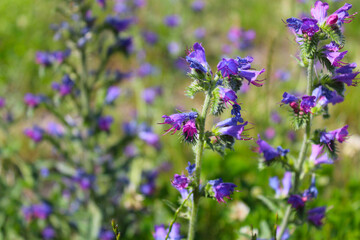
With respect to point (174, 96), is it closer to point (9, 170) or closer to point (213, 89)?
point (9, 170)

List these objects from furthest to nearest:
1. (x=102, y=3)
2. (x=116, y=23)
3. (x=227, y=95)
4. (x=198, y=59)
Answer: (x=116, y=23)
(x=102, y=3)
(x=198, y=59)
(x=227, y=95)

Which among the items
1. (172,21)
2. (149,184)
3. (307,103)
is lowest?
(307,103)

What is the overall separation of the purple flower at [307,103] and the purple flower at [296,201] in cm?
49

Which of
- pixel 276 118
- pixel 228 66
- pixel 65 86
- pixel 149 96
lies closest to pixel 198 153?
pixel 228 66

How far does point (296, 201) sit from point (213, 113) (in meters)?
0.79

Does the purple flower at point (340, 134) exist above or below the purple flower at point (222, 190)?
above

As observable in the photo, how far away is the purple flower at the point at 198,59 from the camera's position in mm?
1618

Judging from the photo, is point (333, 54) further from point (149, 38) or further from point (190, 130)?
point (149, 38)

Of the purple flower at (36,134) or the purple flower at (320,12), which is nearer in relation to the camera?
the purple flower at (320,12)

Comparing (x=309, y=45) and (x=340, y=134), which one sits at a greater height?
(x=309, y=45)

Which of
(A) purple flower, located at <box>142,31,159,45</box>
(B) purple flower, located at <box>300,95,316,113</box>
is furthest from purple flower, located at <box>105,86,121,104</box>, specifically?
(A) purple flower, located at <box>142,31,159,45</box>

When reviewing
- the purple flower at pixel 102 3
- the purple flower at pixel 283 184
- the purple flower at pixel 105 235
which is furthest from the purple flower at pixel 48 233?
the purple flower at pixel 283 184

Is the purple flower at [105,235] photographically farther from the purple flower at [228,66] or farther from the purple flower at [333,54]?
the purple flower at [333,54]

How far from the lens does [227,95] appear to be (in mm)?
1582
